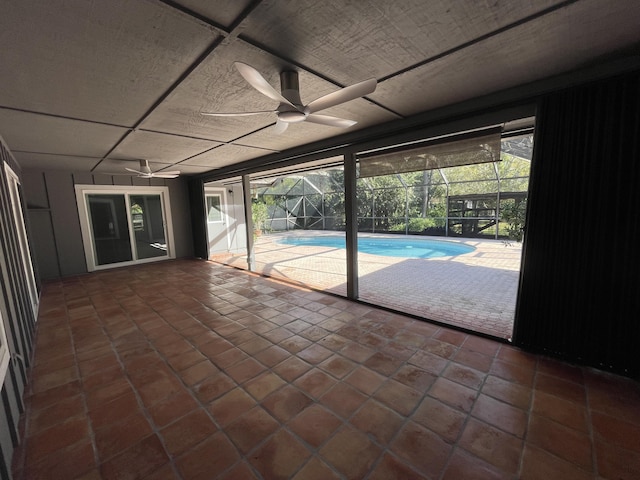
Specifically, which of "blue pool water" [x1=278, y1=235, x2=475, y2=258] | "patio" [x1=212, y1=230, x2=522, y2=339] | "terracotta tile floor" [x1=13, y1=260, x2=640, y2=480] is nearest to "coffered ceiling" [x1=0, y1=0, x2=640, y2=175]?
"terracotta tile floor" [x1=13, y1=260, x2=640, y2=480]

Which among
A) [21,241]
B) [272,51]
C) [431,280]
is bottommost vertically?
[431,280]

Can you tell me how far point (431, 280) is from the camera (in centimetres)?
470

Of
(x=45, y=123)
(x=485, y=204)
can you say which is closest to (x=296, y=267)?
(x=45, y=123)

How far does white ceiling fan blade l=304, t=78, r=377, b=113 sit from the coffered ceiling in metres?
0.22

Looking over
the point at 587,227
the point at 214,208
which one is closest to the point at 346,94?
the point at 587,227

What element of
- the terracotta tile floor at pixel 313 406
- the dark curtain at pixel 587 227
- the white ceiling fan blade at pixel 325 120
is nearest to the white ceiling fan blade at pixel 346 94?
the white ceiling fan blade at pixel 325 120

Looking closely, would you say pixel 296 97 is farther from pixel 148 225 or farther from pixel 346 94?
pixel 148 225

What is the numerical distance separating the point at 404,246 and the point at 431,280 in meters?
5.13

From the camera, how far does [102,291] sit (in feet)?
14.5

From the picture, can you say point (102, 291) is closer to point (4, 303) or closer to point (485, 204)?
point (4, 303)

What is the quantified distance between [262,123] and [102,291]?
406 cm

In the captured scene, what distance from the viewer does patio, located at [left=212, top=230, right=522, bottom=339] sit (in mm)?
3188

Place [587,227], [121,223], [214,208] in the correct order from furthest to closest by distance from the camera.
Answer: [214,208] → [121,223] → [587,227]

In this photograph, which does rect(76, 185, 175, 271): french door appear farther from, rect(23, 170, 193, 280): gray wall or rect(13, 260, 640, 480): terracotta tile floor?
rect(13, 260, 640, 480): terracotta tile floor
